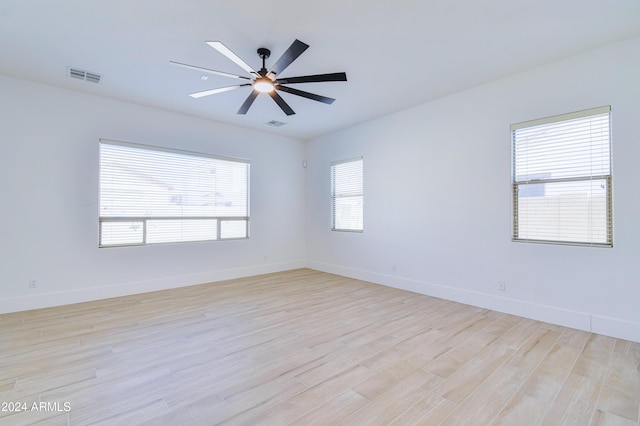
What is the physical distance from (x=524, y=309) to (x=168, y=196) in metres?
5.55

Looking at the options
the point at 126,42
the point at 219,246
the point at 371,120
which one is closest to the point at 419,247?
the point at 371,120

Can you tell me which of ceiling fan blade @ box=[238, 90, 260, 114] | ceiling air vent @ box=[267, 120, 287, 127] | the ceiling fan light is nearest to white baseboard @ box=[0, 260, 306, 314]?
ceiling air vent @ box=[267, 120, 287, 127]

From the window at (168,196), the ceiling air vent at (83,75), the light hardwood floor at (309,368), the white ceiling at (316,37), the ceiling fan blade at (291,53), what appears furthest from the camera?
the window at (168,196)

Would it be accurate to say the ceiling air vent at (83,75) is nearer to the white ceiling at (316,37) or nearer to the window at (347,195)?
the white ceiling at (316,37)

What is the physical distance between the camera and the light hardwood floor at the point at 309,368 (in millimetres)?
1802

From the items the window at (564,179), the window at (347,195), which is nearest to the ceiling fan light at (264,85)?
the window at (347,195)

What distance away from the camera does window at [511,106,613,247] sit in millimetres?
3055

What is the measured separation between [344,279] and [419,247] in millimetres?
1654

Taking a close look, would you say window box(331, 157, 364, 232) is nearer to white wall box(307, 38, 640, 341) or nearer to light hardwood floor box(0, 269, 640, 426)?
white wall box(307, 38, 640, 341)

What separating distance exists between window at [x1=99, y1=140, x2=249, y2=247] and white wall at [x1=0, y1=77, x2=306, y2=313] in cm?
14

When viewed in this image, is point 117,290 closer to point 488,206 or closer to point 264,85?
point 264,85

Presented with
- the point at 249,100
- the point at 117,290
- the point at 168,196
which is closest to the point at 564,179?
the point at 249,100

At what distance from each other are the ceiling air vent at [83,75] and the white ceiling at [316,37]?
0.31 feet

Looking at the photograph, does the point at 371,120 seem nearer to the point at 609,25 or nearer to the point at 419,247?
the point at 419,247
